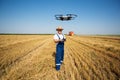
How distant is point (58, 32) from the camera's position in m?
5.74

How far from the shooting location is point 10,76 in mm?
4906

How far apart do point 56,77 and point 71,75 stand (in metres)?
0.61

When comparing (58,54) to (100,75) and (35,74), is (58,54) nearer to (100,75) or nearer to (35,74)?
(35,74)

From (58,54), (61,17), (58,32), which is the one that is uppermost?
(61,17)

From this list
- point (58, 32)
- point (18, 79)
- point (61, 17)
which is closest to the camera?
point (18, 79)

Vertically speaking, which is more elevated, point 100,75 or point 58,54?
point 58,54

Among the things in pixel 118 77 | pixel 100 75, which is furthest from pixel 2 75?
pixel 118 77

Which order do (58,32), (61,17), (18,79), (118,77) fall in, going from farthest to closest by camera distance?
(61,17) → (58,32) → (118,77) → (18,79)

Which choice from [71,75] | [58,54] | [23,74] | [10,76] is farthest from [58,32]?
[10,76]

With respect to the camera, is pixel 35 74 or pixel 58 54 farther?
pixel 58 54

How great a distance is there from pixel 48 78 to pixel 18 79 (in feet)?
3.47

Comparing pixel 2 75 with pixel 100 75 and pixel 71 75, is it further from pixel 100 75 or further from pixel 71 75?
pixel 100 75

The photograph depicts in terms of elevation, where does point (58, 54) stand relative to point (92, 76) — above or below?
above

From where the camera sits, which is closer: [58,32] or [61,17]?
[58,32]
